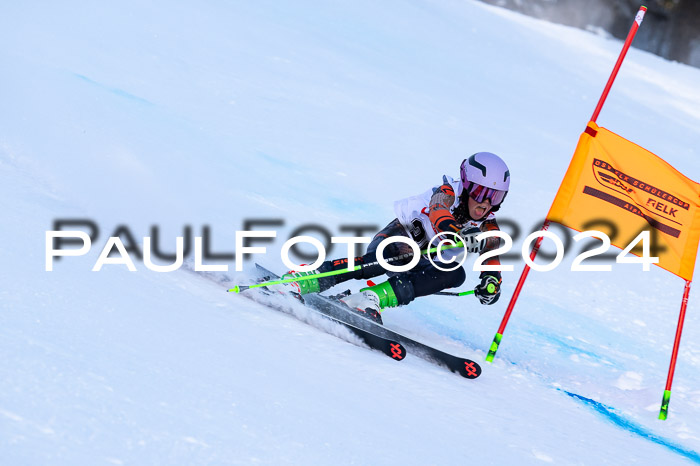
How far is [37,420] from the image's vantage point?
80.0 inches

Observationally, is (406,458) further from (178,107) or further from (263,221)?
(178,107)

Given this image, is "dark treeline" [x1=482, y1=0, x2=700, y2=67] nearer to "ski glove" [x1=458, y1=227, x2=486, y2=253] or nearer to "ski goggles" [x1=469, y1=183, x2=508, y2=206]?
"ski glove" [x1=458, y1=227, x2=486, y2=253]

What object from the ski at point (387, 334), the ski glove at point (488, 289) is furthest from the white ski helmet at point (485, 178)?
the ski at point (387, 334)

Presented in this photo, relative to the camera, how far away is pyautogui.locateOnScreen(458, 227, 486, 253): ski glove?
437 cm

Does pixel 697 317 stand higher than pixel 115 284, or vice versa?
pixel 697 317

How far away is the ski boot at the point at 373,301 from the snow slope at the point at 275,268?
0.41 meters

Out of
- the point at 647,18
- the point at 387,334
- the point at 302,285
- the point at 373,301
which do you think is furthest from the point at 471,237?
the point at 647,18

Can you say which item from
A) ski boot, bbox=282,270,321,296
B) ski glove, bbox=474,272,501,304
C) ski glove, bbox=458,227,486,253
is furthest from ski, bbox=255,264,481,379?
ski glove, bbox=458,227,486,253

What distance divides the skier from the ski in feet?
0.43

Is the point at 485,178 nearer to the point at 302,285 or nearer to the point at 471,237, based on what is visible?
the point at 471,237

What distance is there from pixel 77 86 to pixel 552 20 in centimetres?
1921

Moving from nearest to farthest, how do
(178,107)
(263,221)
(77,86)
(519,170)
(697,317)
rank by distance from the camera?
(263,221) < (697,317) < (77,86) < (178,107) < (519,170)

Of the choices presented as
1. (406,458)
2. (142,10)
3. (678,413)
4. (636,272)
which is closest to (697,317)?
(636,272)

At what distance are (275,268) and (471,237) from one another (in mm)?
1304
